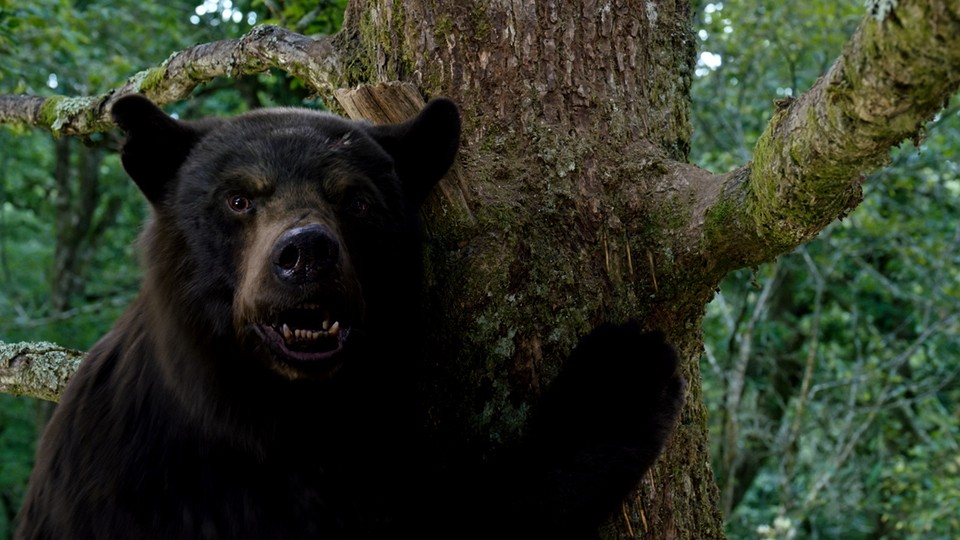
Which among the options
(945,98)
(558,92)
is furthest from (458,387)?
(945,98)

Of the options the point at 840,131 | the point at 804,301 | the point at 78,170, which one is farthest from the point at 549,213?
the point at 78,170

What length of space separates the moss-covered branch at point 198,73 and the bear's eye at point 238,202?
2.23ft

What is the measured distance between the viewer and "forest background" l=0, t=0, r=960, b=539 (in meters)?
9.25

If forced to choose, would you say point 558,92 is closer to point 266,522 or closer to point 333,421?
point 333,421

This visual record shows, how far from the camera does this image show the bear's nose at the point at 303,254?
8.34 feet

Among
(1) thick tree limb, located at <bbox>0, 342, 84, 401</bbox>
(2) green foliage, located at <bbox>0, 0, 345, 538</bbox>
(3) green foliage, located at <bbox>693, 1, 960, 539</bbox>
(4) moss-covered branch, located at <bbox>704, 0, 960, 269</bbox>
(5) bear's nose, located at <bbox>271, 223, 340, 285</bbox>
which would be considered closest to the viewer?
(4) moss-covered branch, located at <bbox>704, 0, 960, 269</bbox>

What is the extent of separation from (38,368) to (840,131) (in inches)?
132

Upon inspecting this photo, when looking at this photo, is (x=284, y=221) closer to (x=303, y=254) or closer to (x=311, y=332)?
(x=303, y=254)

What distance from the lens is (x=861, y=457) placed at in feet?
39.0

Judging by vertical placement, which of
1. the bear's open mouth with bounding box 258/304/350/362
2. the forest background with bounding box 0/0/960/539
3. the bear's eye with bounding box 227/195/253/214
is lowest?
the bear's open mouth with bounding box 258/304/350/362

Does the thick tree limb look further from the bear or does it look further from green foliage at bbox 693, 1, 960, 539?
green foliage at bbox 693, 1, 960, 539

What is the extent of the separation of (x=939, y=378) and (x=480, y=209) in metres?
10.0

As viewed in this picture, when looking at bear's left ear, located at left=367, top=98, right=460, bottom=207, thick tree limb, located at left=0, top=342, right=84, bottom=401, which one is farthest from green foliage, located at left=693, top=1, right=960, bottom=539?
thick tree limb, located at left=0, top=342, right=84, bottom=401

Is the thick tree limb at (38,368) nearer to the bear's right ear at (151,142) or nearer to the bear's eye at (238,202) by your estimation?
the bear's right ear at (151,142)
